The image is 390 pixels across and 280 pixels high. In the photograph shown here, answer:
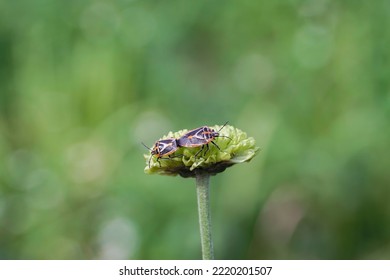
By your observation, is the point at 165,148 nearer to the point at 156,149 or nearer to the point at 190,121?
the point at 156,149

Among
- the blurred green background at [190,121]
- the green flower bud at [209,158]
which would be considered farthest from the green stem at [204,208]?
the blurred green background at [190,121]

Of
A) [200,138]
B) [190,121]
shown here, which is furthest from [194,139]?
[190,121]

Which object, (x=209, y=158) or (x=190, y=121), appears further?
(x=190, y=121)

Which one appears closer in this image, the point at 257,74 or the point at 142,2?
the point at 257,74

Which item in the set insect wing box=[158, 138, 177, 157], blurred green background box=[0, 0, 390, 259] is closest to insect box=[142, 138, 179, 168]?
insect wing box=[158, 138, 177, 157]

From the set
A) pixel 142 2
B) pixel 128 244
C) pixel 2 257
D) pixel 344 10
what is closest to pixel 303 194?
pixel 128 244

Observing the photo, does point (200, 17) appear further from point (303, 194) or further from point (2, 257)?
point (2, 257)

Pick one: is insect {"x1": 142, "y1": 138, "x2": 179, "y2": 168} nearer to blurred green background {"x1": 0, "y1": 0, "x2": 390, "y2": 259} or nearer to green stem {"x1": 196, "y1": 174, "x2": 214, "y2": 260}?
green stem {"x1": 196, "y1": 174, "x2": 214, "y2": 260}
